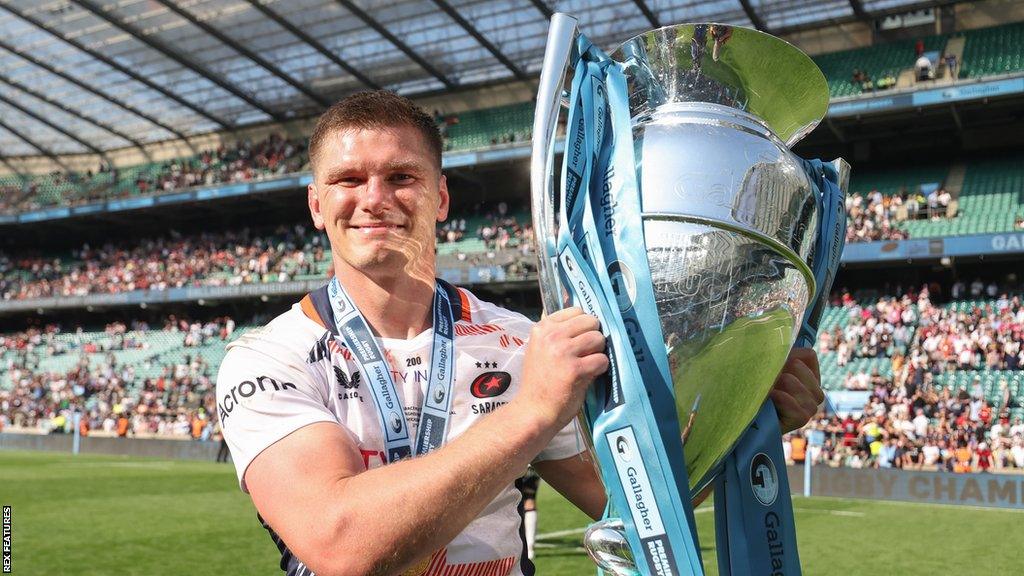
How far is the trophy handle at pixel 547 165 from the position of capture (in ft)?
4.50

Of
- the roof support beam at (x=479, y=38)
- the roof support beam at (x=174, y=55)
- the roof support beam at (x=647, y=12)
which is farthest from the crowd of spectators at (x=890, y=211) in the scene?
the roof support beam at (x=174, y=55)

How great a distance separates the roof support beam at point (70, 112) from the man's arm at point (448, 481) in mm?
39024

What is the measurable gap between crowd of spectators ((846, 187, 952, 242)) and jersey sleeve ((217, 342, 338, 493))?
23.7m

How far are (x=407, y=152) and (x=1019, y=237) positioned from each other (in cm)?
2284

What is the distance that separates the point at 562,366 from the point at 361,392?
55 cm

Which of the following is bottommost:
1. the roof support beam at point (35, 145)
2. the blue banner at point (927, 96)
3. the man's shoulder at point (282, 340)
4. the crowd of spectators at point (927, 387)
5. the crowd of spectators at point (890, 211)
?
the crowd of spectators at point (927, 387)

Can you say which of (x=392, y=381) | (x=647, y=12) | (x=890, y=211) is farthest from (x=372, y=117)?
Answer: (x=647, y=12)

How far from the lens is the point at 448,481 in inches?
52.1

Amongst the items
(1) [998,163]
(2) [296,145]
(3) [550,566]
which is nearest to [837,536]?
(3) [550,566]

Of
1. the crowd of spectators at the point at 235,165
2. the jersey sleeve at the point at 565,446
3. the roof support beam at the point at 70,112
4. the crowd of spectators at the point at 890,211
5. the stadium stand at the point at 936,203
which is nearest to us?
the jersey sleeve at the point at 565,446

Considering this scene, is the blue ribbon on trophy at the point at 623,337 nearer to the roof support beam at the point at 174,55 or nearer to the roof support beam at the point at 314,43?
the roof support beam at the point at 314,43

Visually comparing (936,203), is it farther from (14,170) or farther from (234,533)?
(14,170)

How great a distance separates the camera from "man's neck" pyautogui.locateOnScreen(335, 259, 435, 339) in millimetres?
1801

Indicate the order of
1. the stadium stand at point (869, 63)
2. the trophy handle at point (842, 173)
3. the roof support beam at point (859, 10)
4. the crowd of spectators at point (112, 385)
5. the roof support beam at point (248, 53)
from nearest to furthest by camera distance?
the trophy handle at point (842, 173) → the roof support beam at point (859, 10) → the stadium stand at point (869, 63) → the roof support beam at point (248, 53) → the crowd of spectators at point (112, 385)
